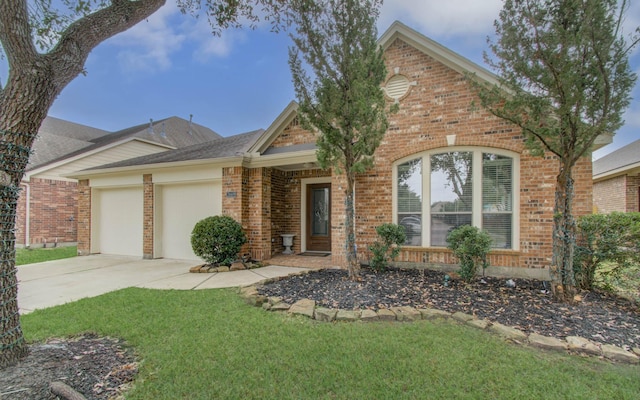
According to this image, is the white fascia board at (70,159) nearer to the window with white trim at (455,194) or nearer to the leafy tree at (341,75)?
the leafy tree at (341,75)

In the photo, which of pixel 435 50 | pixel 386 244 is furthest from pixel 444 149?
pixel 386 244

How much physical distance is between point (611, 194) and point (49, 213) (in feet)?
81.5

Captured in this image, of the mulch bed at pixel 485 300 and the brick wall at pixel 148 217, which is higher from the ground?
the brick wall at pixel 148 217

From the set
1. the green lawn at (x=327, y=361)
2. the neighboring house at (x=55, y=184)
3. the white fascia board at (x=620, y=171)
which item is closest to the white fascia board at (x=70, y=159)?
the neighboring house at (x=55, y=184)

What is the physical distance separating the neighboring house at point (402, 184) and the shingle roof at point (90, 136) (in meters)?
6.79

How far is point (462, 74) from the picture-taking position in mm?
6059

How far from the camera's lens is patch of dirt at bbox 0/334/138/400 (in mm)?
2283

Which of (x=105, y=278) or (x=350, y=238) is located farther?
(x=105, y=278)

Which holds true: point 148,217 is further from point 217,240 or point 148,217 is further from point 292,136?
point 292,136

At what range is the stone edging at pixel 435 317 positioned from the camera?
9.66 ft

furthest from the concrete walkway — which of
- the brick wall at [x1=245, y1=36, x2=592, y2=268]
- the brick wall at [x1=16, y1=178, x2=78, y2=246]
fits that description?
the brick wall at [x1=16, y1=178, x2=78, y2=246]

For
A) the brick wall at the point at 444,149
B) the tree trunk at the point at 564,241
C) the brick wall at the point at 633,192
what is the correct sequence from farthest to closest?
1. the brick wall at the point at 633,192
2. the brick wall at the point at 444,149
3. the tree trunk at the point at 564,241

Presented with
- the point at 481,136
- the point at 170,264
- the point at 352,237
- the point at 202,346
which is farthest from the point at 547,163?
the point at 170,264

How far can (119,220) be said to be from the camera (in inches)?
386
